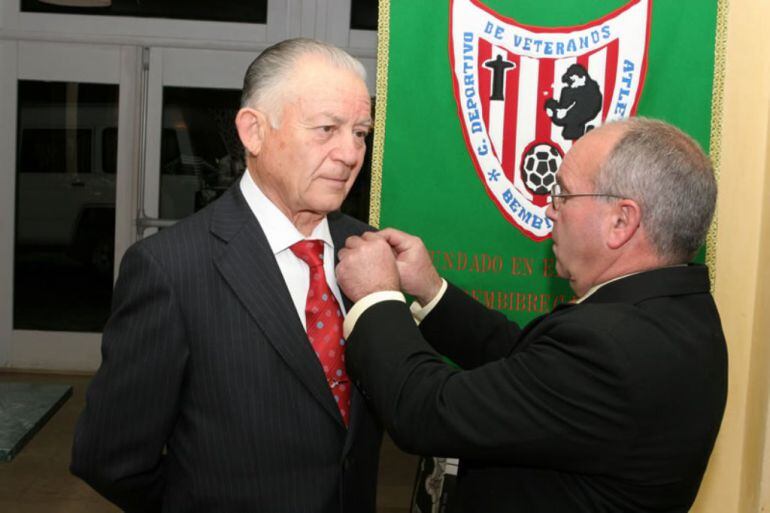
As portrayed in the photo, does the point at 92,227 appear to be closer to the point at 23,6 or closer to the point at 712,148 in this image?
the point at 23,6

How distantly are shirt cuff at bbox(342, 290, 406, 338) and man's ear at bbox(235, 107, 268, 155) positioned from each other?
0.35m

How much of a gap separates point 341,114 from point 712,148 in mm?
1388

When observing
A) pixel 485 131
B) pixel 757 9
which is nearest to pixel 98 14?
pixel 485 131

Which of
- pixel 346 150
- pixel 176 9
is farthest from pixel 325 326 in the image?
pixel 176 9

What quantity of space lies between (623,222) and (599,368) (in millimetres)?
266

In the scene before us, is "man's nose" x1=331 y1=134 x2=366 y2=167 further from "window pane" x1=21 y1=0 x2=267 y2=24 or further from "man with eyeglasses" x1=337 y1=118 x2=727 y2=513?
"window pane" x1=21 y1=0 x2=267 y2=24

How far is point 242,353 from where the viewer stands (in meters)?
1.43

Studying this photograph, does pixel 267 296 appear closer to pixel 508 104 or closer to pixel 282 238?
pixel 282 238

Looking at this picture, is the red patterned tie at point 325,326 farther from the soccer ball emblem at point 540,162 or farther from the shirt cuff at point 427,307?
the soccer ball emblem at point 540,162

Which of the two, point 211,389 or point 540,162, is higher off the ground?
point 540,162

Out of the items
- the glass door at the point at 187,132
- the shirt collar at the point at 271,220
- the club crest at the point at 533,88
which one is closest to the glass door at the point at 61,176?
the glass door at the point at 187,132

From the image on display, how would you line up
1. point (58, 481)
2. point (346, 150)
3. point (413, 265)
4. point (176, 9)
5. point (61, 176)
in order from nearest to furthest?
point (346, 150)
point (413, 265)
point (58, 481)
point (176, 9)
point (61, 176)

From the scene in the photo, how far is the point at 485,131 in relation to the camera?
2.46 meters

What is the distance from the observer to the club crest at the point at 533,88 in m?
2.42
